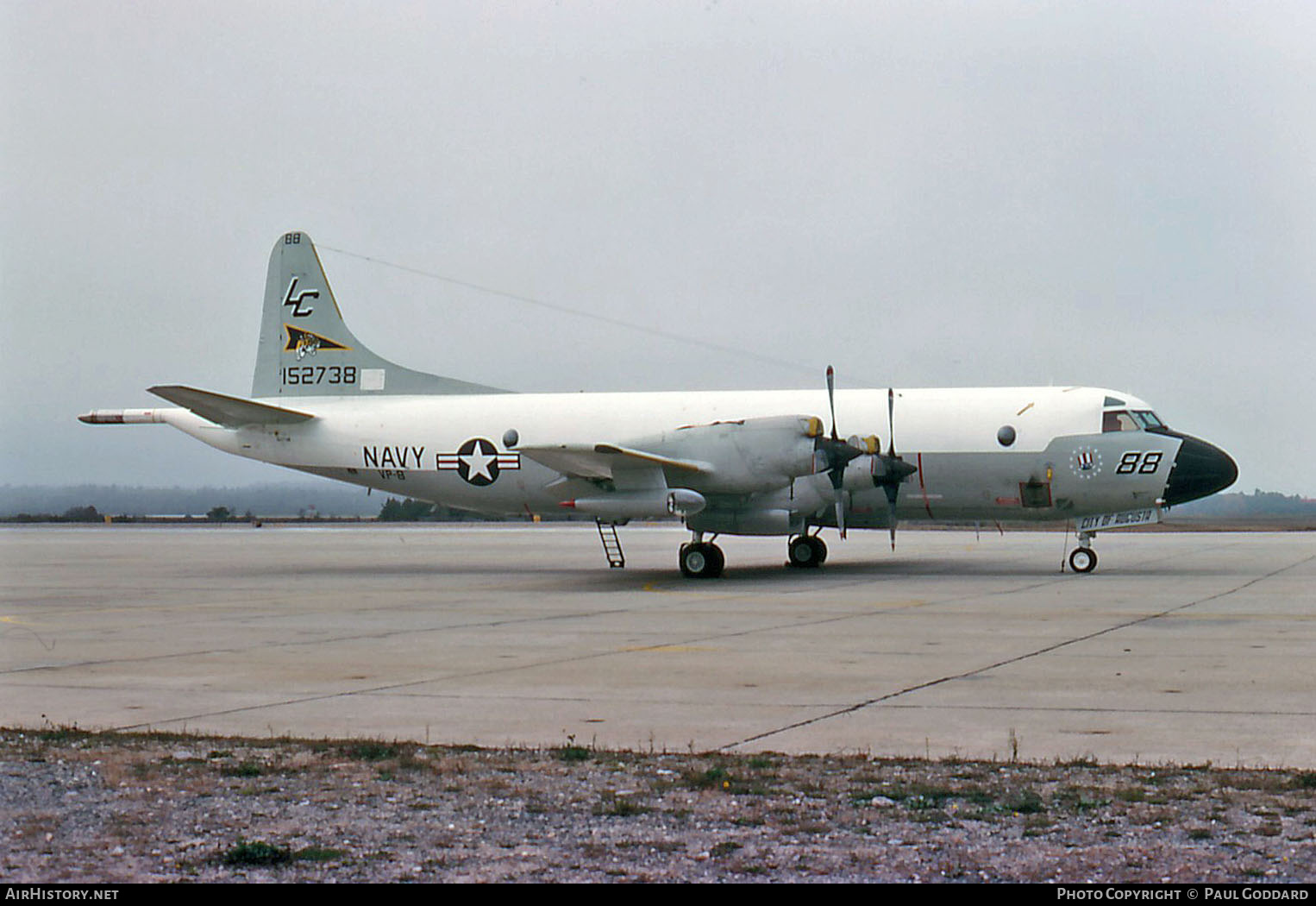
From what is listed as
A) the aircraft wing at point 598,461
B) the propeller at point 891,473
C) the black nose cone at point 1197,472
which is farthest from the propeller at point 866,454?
the black nose cone at point 1197,472

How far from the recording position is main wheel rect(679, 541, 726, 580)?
2847 centimetres

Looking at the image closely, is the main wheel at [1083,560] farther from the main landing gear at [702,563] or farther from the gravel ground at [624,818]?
the gravel ground at [624,818]

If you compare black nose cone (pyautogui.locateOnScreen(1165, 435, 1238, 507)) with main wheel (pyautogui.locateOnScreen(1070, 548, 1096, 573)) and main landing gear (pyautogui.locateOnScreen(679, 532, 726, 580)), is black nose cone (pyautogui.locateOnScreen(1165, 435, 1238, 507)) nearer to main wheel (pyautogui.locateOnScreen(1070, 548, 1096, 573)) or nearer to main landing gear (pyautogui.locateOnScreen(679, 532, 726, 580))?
main wheel (pyautogui.locateOnScreen(1070, 548, 1096, 573))

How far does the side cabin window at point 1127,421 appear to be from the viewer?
29.3m

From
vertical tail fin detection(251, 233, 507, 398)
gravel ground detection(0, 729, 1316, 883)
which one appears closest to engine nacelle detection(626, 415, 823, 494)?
vertical tail fin detection(251, 233, 507, 398)

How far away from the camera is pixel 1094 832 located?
6.86 m

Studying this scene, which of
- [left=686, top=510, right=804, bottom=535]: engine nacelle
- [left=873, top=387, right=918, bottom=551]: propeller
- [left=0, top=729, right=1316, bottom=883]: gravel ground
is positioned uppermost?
[left=873, top=387, right=918, bottom=551]: propeller

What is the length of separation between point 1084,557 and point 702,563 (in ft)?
29.4

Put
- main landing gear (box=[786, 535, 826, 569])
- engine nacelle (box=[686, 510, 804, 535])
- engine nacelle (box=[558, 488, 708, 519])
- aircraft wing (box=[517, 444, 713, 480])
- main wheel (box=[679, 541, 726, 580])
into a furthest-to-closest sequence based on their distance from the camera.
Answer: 1. main landing gear (box=[786, 535, 826, 569])
2. engine nacelle (box=[686, 510, 804, 535])
3. main wheel (box=[679, 541, 726, 580])
4. engine nacelle (box=[558, 488, 708, 519])
5. aircraft wing (box=[517, 444, 713, 480])

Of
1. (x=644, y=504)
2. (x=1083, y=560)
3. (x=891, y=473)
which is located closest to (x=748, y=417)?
(x=891, y=473)

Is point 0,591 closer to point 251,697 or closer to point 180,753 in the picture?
point 251,697

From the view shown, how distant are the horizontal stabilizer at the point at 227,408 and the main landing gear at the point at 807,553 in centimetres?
1297

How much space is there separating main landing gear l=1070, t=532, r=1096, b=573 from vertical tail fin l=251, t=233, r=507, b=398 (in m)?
17.6

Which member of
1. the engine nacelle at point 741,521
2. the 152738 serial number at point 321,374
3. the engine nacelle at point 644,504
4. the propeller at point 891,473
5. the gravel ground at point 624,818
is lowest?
the gravel ground at point 624,818
